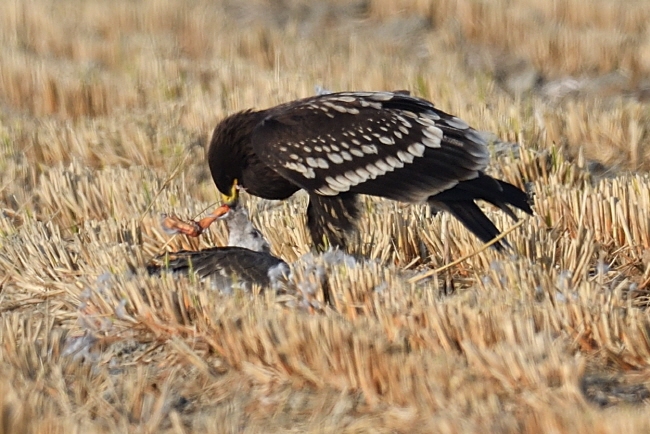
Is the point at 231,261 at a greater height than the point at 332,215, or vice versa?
the point at 231,261

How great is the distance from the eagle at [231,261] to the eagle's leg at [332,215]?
0.94 feet

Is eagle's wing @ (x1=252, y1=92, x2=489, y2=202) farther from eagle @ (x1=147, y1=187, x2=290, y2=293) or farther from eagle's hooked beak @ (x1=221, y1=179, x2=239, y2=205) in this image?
eagle @ (x1=147, y1=187, x2=290, y2=293)

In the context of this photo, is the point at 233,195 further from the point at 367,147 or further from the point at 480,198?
the point at 480,198

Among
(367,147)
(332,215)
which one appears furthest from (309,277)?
(367,147)

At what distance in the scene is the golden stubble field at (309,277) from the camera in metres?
3.79

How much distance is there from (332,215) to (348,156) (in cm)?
31

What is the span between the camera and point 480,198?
5.62 m

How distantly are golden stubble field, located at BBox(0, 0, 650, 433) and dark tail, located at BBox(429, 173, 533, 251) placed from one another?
0.15m

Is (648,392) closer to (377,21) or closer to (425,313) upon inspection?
(425,313)

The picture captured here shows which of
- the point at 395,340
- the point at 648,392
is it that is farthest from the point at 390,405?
the point at 648,392

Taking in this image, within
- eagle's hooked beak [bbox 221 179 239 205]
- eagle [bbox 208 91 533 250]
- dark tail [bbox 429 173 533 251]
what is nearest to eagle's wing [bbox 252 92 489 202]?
eagle [bbox 208 91 533 250]

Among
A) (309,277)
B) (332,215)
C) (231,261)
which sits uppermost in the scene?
(309,277)

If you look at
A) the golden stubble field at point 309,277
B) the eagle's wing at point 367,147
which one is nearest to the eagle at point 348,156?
the eagle's wing at point 367,147

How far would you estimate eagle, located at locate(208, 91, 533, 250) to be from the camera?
5.75m
